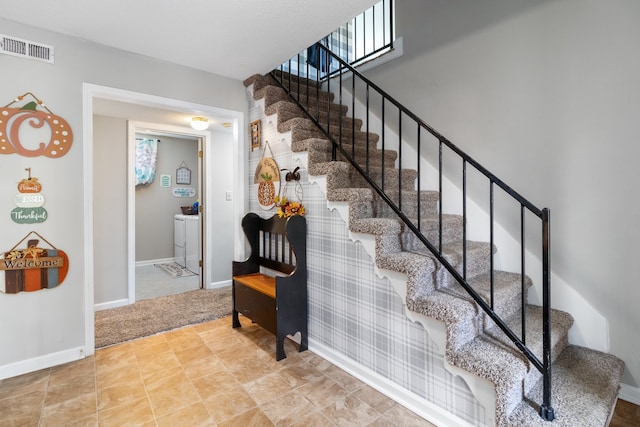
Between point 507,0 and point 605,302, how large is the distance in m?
2.16

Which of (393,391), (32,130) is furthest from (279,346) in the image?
(32,130)

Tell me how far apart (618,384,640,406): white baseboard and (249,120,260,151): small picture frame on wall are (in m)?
3.17

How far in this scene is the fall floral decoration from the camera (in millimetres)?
2506

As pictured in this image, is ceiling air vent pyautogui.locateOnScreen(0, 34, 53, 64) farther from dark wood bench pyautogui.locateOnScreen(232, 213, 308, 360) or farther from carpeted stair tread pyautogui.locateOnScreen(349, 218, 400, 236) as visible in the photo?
carpeted stair tread pyautogui.locateOnScreen(349, 218, 400, 236)

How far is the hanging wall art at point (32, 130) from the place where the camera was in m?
2.07

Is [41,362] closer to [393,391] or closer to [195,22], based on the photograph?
[393,391]

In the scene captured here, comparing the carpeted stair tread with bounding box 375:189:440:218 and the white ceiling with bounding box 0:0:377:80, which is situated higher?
the white ceiling with bounding box 0:0:377:80

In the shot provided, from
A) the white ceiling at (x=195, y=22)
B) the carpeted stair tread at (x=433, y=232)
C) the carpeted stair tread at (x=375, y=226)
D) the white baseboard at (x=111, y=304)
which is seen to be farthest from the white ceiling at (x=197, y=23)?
the white baseboard at (x=111, y=304)

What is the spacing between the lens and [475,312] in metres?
1.60

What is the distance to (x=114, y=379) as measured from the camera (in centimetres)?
207

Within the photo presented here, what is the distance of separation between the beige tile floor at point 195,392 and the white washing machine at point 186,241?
2623 millimetres

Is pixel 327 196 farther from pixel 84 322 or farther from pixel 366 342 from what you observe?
pixel 84 322

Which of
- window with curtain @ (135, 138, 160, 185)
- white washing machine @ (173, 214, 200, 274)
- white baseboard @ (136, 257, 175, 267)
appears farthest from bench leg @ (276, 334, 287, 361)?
window with curtain @ (135, 138, 160, 185)

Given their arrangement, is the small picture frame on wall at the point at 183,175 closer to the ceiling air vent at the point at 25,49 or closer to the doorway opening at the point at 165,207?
the doorway opening at the point at 165,207
